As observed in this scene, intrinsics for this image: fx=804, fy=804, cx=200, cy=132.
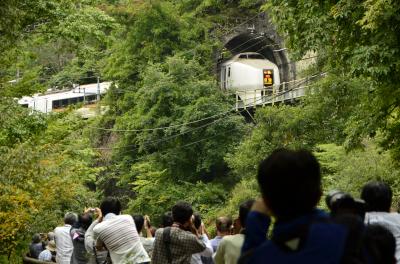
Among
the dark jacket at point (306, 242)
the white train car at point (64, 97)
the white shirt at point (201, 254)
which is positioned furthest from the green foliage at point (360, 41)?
the white train car at point (64, 97)

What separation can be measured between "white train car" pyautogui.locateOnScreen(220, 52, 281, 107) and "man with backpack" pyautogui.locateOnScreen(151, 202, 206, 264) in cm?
4224

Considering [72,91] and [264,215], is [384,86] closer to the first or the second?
[264,215]

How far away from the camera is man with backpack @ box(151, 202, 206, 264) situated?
7.35 meters

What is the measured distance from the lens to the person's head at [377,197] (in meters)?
5.62

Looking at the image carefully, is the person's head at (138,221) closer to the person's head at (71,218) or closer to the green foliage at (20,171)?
the person's head at (71,218)

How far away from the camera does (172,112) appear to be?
4331 cm

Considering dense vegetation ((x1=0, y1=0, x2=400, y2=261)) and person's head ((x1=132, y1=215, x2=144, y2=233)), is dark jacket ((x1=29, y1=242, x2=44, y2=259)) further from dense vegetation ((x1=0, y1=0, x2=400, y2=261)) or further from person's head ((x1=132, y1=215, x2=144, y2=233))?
person's head ((x1=132, y1=215, x2=144, y2=233))

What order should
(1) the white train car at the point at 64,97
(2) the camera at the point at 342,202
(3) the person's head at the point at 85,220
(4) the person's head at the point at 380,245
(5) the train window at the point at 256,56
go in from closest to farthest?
(4) the person's head at the point at 380,245 → (2) the camera at the point at 342,202 → (3) the person's head at the point at 85,220 → (5) the train window at the point at 256,56 → (1) the white train car at the point at 64,97

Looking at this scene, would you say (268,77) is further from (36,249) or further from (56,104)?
(36,249)

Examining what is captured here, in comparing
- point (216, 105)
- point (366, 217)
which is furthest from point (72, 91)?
point (366, 217)

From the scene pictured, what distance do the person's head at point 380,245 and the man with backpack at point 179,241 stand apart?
3.34 m

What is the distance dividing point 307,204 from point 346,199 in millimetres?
1897

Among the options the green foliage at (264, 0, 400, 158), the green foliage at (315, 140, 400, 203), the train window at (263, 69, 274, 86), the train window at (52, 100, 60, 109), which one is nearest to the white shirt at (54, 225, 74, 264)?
the green foliage at (264, 0, 400, 158)

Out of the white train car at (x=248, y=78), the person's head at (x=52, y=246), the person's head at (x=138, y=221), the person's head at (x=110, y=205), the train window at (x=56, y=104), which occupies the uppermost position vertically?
the white train car at (x=248, y=78)
